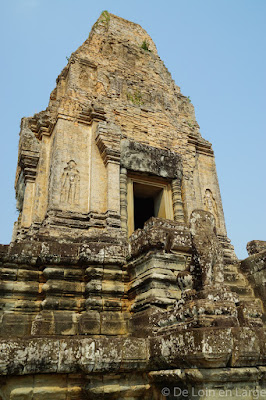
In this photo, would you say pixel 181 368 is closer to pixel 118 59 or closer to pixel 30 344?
pixel 30 344

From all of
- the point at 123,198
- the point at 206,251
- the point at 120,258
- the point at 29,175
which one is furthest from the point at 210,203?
the point at 206,251

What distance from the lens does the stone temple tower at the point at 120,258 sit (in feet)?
13.9

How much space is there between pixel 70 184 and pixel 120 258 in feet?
11.7

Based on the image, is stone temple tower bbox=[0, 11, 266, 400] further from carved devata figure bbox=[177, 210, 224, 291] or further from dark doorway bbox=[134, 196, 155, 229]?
dark doorway bbox=[134, 196, 155, 229]

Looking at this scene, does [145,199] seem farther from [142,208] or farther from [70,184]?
[70,184]

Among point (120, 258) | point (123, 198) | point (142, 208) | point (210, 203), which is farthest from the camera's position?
point (142, 208)

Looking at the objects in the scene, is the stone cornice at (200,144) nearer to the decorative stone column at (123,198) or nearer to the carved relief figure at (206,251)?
the decorative stone column at (123,198)

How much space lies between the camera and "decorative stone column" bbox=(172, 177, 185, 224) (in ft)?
35.3

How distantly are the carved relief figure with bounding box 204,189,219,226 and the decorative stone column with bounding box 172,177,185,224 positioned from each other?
1.46 meters

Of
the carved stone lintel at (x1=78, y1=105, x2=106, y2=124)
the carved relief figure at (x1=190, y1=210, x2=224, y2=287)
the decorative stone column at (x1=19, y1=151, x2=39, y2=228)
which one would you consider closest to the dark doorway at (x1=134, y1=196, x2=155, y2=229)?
the carved stone lintel at (x1=78, y1=105, x2=106, y2=124)

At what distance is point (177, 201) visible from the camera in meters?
11.0

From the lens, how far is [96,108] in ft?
35.6

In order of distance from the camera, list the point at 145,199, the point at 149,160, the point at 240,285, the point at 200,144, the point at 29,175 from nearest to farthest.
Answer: the point at 240,285
the point at 149,160
the point at 29,175
the point at 200,144
the point at 145,199

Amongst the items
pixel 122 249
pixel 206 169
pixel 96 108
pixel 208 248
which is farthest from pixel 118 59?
pixel 208 248
